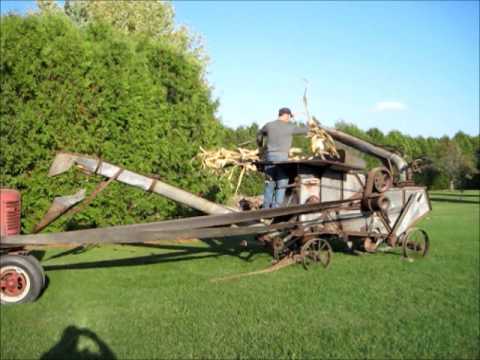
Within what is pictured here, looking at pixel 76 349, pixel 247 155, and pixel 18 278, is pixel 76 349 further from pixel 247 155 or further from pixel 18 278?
pixel 247 155

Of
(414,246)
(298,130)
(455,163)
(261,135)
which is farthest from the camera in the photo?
(455,163)

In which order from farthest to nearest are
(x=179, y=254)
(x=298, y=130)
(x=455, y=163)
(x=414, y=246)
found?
1. (x=455, y=163)
2. (x=179, y=254)
3. (x=414, y=246)
4. (x=298, y=130)

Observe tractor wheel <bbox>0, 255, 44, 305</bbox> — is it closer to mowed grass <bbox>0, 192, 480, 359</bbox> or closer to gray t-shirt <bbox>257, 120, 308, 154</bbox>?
mowed grass <bbox>0, 192, 480, 359</bbox>

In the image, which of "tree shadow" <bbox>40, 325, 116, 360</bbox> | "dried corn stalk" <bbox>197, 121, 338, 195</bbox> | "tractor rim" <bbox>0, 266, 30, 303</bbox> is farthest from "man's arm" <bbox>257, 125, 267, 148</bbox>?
"tree shadow" <bbox>40, 325, 116, 360</bbox>

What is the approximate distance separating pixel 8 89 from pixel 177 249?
4.87 metres

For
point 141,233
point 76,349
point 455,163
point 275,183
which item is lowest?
point 76,349

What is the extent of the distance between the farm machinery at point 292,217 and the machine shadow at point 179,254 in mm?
1140

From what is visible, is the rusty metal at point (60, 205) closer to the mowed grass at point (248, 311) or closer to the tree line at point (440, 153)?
the mowed grass at point (248, 311)

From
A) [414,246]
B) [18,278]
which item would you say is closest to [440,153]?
[414,246]

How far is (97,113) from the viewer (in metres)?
10.3

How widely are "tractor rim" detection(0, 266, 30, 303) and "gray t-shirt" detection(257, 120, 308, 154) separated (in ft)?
13.7

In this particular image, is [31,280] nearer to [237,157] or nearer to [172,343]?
[172,343]

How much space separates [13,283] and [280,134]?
4.49 m

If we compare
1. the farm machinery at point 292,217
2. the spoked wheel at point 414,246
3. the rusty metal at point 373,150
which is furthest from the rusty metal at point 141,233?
the spoked wheel at point 414,246
